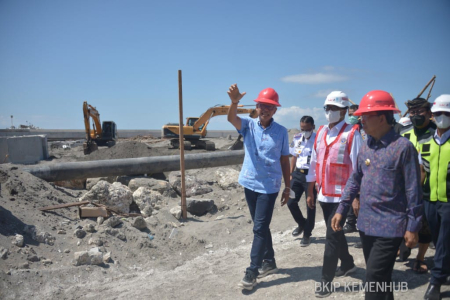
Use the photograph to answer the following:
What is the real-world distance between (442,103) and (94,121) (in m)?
21.4

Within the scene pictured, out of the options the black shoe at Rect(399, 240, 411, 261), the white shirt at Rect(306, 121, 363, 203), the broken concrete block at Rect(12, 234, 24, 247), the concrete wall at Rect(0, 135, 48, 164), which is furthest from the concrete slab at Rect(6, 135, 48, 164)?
the black shoe at Rect(399, 240, 411, 261)

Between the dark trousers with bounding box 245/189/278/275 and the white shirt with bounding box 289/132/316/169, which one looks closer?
the dark trousers with bounding box 245/189/278/275

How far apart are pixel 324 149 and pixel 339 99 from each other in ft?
1.80

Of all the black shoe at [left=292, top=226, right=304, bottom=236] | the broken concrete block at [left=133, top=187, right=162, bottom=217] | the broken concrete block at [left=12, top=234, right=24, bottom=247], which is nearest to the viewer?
the broken concrete block at [left=12, top=234, right=24, bottom=247]

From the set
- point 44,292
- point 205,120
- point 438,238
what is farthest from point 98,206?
point 205,120

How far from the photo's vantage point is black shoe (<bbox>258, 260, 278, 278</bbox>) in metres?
3.90

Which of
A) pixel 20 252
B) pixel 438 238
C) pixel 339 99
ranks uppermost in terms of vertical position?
pixel 339 99

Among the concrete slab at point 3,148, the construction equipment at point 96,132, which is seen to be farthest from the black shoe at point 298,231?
the construction equipment at point 96,132

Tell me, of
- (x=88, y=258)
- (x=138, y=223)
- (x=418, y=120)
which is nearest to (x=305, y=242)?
(x=418, y=120)

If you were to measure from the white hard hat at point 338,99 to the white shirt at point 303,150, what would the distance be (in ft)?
5.69

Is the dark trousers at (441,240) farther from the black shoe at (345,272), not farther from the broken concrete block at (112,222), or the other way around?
the broken concrete block at (112,222)

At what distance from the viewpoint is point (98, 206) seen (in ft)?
19.7

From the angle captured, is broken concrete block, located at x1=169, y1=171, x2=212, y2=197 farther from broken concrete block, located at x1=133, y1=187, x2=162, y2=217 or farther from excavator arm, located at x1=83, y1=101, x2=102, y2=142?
excavator arm, located at x1=83, y1=101, x2=102, y2=142

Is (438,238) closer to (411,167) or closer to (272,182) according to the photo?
(411,167)
